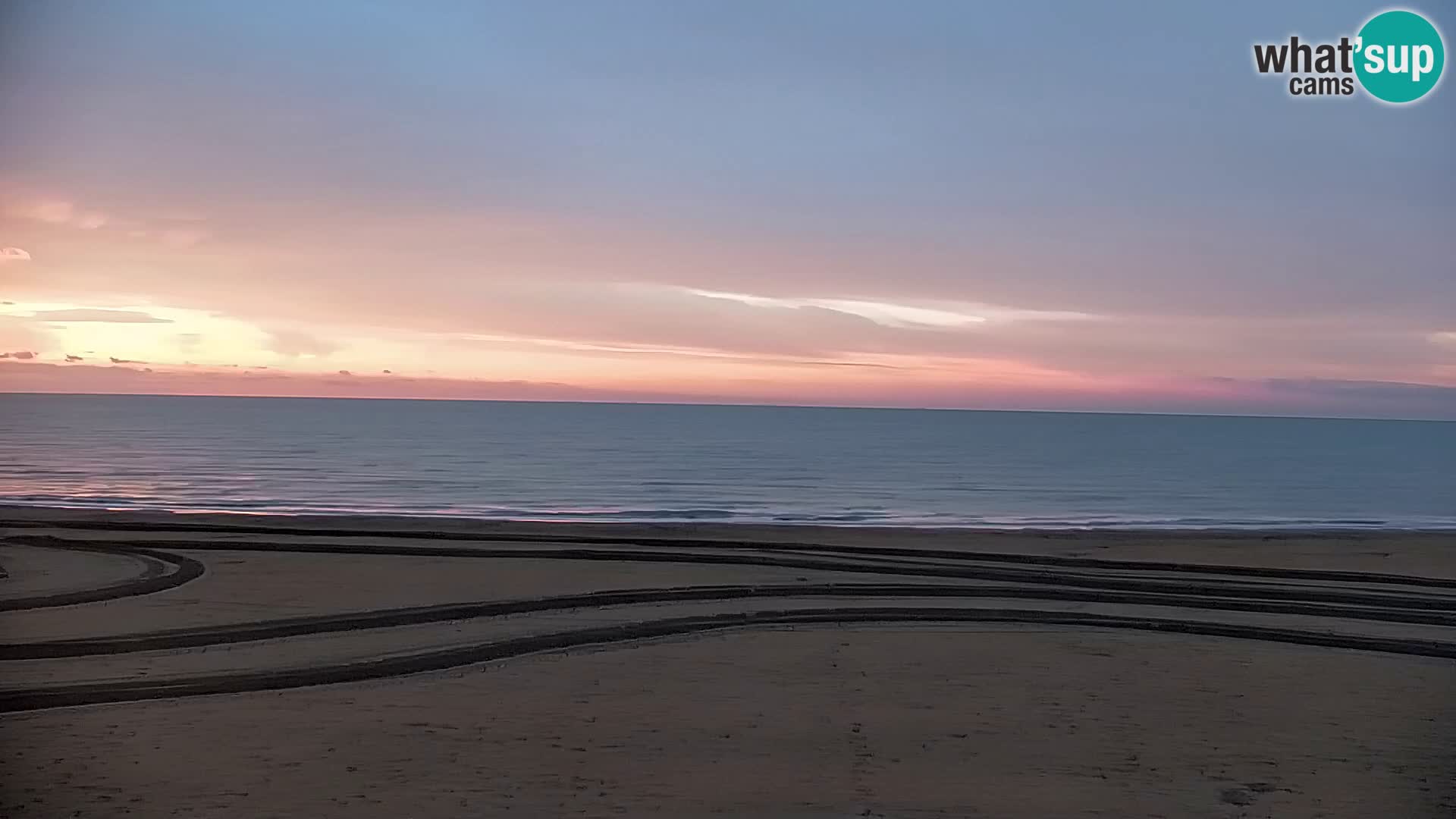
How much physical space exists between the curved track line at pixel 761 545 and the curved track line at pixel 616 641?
19.1ft

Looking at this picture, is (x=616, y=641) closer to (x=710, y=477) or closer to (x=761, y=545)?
(x=761, y=545)

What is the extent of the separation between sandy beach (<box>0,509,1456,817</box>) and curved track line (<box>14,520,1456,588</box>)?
343 millimetres

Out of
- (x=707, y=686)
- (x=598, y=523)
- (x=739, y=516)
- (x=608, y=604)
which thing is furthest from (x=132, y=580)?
(x=739, y=516)

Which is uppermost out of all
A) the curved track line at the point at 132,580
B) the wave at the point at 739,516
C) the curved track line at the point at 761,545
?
the curved track line at the point at 132,580

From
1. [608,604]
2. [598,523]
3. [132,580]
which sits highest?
[132,580]

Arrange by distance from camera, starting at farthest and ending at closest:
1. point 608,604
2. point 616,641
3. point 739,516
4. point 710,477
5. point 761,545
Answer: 1. point 710,477
2. point 739,516
3. point 761,545
4. point 608,604
5. point 616,641

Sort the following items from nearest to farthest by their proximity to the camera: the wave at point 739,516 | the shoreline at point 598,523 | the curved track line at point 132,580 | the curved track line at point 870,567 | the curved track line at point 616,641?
the curved track line at point 616,641
the curved track line at point 132,580
the curved track line at point 870,567
the shoreline at point 598,523
the wave at point 739,516

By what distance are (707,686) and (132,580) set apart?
1064cm

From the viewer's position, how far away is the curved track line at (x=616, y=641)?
1076 centimetres

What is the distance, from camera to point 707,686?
11750 millimetres

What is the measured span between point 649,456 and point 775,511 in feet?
105

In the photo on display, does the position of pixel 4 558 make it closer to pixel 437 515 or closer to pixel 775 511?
pixel 437 515

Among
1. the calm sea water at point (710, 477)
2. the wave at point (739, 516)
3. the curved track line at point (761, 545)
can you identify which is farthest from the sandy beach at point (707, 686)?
the calm sea water at point (710, 477)

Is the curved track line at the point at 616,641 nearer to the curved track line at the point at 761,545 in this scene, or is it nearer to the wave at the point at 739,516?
the curved track line at the point at 761,545
